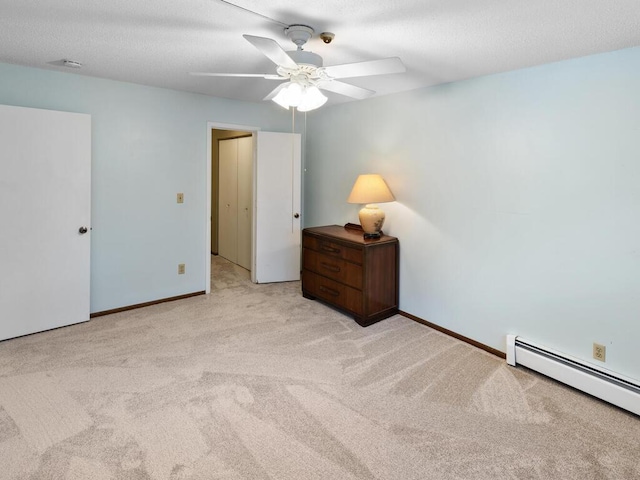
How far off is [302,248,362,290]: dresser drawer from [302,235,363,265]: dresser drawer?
0.13 ft

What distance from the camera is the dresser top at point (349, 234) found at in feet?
11.8

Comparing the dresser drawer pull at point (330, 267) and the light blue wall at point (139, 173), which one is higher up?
the light blue wall at point (139, 173)

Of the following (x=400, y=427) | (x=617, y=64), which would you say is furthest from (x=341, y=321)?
(x=617, y=64)

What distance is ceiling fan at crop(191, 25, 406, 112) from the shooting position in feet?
6.57

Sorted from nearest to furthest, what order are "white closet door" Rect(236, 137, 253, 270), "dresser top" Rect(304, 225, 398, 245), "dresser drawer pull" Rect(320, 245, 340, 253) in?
"dresser top" Rect(304, 225, 398, 245)
"dresser drawer pull" Rect(320, 245, 340, 253)
"white closet door" Rect(236, 137, 253, 270)

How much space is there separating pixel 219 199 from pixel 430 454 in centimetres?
513

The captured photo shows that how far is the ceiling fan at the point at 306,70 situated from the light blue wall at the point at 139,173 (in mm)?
1822

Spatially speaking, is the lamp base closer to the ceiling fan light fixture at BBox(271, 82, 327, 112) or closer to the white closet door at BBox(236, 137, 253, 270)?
the ceiling fan light fixture at BBox(271, 82, 327, 112)

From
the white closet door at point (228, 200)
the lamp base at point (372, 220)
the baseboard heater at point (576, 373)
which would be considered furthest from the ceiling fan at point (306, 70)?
the white closet door at point (228, 200)

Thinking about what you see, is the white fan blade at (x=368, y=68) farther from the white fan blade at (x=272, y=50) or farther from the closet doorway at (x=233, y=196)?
→ the closet doorway at (x=233, y=196)

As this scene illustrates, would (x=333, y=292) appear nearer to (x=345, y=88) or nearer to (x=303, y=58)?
(x=345, y=88)

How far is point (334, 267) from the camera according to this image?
3.82 meters

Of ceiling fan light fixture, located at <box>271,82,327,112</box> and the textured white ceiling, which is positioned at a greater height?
the textured white ceiling

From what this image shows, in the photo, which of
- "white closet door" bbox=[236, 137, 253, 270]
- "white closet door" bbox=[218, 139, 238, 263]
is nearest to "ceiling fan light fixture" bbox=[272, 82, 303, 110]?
"white closet door" bbox=[236, 137, 253, 270]
